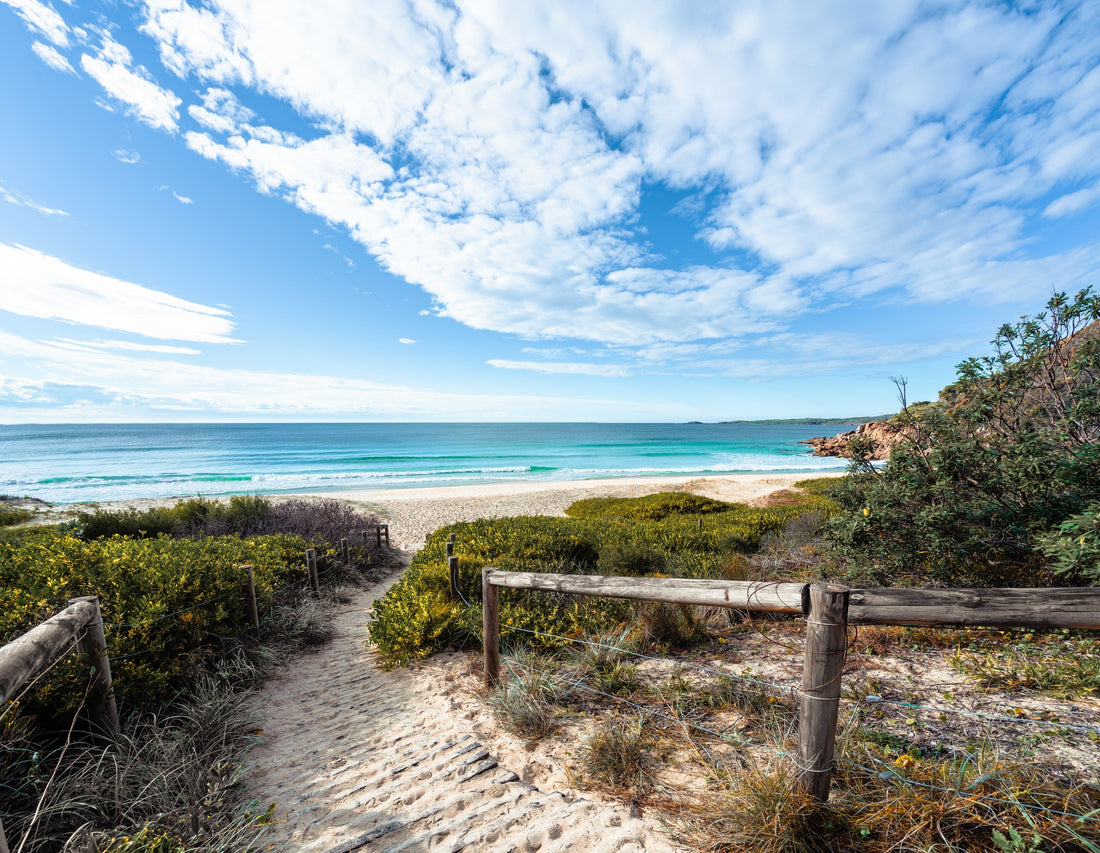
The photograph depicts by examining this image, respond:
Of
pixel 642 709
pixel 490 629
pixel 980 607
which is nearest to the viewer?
pixel 980 607

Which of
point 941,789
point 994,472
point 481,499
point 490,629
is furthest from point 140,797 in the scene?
point 481,499

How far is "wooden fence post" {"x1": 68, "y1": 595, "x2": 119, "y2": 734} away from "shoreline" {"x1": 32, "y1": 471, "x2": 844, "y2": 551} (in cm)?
1056

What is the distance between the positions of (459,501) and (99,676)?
63.6 feet

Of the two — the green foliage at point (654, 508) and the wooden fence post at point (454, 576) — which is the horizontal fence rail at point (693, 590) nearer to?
the wooden fence post at point (454, 576)

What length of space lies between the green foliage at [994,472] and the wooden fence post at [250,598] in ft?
24.3

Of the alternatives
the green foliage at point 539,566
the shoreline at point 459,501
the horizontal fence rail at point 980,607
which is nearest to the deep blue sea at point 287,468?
the shoreline at point 459,501

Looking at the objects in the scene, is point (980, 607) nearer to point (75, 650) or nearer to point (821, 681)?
point (821, 681)

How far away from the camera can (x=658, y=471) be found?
4022cm

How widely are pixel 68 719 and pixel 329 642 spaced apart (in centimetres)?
343

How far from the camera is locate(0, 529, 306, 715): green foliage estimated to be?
344 cm

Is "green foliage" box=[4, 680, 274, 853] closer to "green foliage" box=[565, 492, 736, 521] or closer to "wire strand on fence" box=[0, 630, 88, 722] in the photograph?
"wire strand on fence" box=[0, 630, 88, 722]

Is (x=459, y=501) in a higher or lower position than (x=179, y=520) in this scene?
lower

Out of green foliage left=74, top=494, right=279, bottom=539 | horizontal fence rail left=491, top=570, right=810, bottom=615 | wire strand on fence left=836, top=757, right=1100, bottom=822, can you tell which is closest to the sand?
green foliage left=74, top=494, right=279, bottom=539

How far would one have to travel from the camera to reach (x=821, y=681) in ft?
7.30
